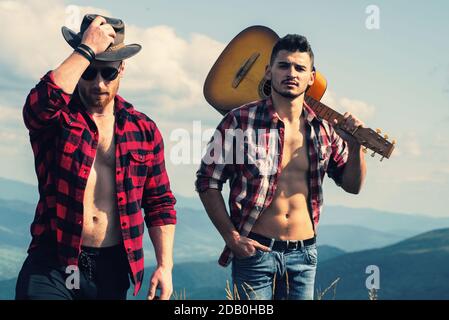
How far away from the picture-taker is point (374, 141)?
6582mm

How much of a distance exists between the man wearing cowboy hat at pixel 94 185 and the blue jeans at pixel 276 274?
2.66ft

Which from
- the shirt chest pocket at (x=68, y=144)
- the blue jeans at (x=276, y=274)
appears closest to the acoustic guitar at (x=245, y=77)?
the blue jeans at (x=276, y=274)

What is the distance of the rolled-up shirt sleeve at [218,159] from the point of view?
5887 millimetres

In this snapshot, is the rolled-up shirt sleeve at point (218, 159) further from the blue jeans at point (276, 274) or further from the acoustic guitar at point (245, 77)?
the acoustic guitar at point (245, 77)

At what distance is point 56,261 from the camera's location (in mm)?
5031

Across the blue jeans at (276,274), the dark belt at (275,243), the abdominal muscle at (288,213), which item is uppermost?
the abdominal muscle at (288,213)

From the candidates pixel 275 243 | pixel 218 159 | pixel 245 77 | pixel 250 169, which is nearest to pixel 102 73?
pixel 218 159

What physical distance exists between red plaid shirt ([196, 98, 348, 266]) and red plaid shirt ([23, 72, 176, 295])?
0.60 meters

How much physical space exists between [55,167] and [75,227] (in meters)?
0.45

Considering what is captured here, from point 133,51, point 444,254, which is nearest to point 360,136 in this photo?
point 133,51

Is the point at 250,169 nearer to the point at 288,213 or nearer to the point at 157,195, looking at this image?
the point at 288,213

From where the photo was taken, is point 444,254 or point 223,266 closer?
point 223,266

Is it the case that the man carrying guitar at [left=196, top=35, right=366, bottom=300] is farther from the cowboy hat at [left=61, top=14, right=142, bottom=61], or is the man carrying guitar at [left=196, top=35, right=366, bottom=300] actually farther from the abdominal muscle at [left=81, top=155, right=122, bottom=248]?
the cowboy hat at [left=61, top=14, right=142, bottom=61]
